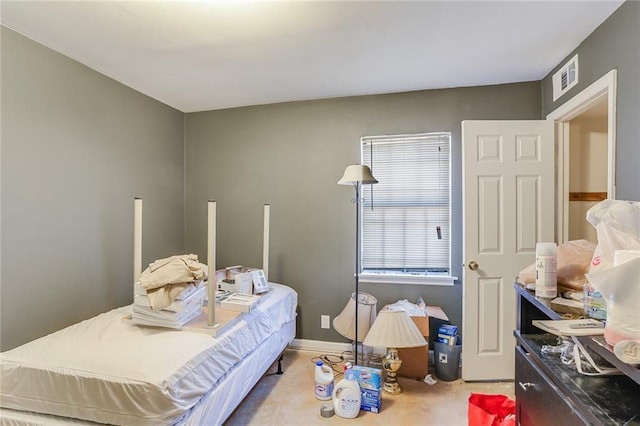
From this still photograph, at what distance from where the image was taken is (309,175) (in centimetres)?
309

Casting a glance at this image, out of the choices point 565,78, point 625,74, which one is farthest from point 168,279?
point 565,78

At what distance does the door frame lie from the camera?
172cm

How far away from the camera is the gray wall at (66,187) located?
1882mm

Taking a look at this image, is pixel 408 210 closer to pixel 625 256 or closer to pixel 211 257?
pixel 211 257

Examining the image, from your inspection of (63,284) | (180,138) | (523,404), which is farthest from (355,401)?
(180,138)

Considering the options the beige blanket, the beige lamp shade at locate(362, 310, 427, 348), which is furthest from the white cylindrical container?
the beige blanket

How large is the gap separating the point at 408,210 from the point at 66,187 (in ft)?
8.75

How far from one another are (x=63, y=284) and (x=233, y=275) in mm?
1131

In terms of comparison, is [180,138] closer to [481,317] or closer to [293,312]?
[293,312]

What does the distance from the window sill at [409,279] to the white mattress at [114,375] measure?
157cm

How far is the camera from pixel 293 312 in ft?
9.37

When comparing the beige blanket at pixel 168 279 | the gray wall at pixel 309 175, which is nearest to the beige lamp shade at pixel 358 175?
the gray wall at pixel 309 175

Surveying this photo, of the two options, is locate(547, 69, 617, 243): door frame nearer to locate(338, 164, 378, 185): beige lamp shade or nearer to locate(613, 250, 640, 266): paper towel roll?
Result: locate(613, 250, 640, 266): paper towel roll

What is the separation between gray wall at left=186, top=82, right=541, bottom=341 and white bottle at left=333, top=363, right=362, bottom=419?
952mm
